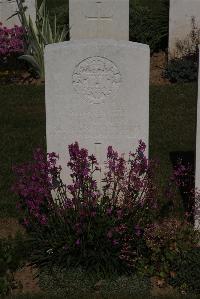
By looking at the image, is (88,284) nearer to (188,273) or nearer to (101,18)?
(188,273)

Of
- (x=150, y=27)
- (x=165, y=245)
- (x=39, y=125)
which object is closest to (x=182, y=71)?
(x=150, y=27)

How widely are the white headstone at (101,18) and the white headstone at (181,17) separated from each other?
111 cm

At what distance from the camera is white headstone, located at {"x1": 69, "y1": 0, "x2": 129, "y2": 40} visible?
1170 cm

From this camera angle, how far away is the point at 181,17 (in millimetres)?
12492

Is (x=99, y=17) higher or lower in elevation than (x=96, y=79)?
higher

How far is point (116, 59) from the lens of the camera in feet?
19.1

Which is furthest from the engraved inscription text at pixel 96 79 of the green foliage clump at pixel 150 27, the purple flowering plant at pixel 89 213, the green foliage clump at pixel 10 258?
the green foliage clump at pixel 150 27

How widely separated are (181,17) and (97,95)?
7039 millimetres

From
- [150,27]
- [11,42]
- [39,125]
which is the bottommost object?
[39,125]

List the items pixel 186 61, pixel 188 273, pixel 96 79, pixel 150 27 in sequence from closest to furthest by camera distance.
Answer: pixel 188 273
pixel 96 79
pixel 186 61
pixel 150 27

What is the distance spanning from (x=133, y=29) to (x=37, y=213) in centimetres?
868

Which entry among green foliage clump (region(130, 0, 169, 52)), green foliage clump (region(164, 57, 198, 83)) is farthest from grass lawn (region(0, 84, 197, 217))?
green foliage clump (region(130, 0, 169, 52))

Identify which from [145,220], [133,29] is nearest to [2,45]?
[133,29]

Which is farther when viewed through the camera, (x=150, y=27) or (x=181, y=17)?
(x=150, y=27)
